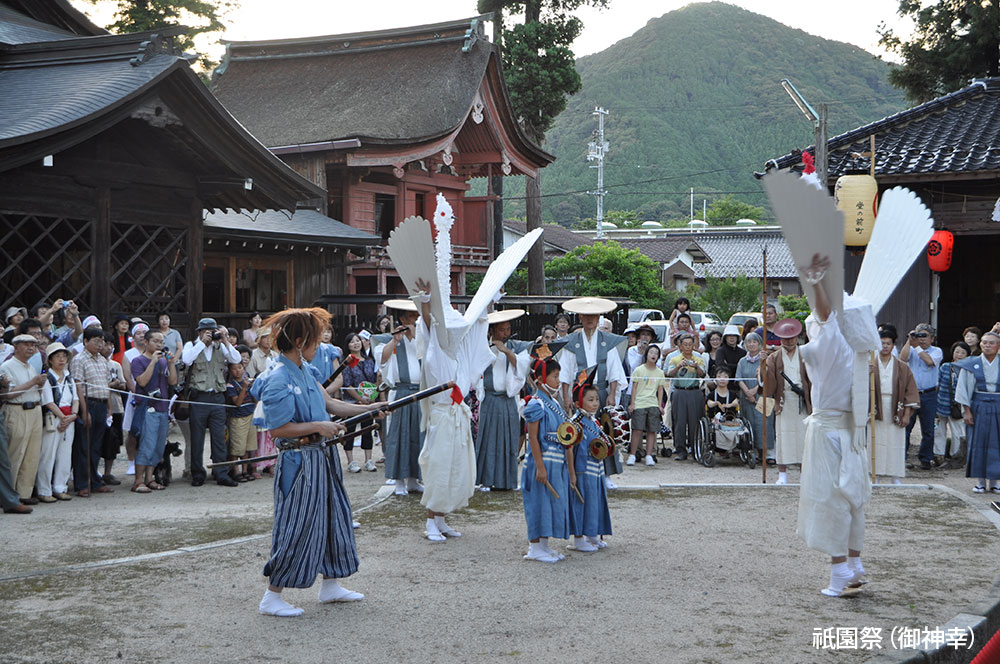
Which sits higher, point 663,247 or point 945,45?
point 945,45

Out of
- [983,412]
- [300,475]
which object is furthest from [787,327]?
[300,475]

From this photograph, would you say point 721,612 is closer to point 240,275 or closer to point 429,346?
point 429,346

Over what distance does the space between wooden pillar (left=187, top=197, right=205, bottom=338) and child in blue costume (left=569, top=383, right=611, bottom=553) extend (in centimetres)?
880

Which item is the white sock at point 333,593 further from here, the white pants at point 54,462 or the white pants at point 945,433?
the white pants at point 945,433

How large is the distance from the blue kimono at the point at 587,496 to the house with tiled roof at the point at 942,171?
7.99 meters

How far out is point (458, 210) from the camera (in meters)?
26.3

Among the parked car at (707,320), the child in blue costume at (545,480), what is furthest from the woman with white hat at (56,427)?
the parked car at (707,320)

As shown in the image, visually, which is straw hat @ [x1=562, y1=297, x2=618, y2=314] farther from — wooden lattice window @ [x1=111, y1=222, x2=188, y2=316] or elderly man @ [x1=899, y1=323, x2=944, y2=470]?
wooden lattice window @ [x1=111, y1=222, x2=188, y2=316]

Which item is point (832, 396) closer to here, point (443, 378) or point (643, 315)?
point (443, 378)

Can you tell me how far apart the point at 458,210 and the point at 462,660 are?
72.8ft

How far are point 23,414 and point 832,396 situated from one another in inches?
283

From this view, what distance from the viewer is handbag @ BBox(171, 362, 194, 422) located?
10.2 metres

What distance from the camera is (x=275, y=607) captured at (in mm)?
5426

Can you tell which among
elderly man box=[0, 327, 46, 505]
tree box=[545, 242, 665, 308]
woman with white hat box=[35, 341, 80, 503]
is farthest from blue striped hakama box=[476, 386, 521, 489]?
tree box=[545, 242, 665, 308]
